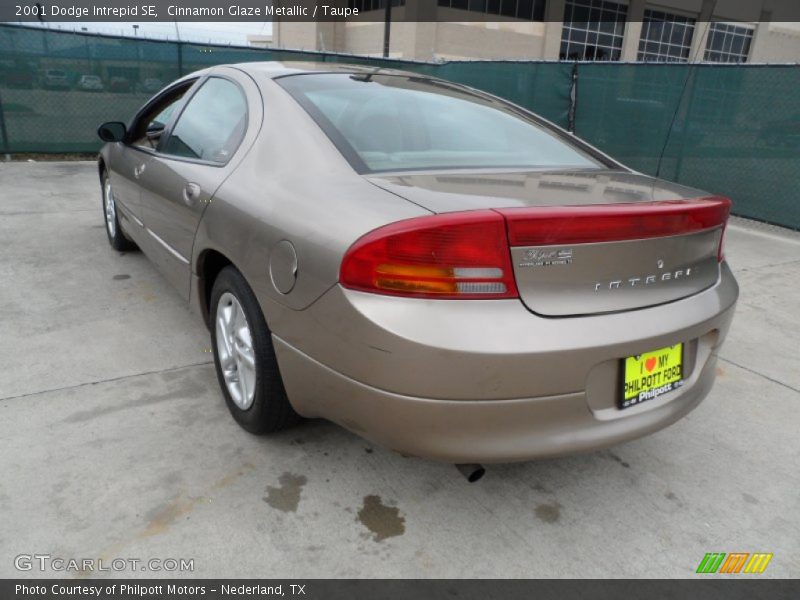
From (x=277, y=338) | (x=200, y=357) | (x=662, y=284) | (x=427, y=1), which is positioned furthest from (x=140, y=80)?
(x=427, y=1)

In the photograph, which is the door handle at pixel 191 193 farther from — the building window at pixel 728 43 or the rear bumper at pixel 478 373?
the building window at pixel 728 43

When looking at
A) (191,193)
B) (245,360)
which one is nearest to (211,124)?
(191,193)

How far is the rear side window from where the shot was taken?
267 centimetres

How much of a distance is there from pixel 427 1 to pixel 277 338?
30.0 m

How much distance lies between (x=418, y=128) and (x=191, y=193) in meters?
1.06

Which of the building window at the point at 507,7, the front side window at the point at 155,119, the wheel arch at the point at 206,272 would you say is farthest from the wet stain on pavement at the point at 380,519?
the building window at the point at 507,7

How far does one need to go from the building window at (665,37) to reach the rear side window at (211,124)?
1513 inches

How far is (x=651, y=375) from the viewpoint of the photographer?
6.34 feet

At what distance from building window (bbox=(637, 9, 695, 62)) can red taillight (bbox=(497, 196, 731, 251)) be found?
1539 inches

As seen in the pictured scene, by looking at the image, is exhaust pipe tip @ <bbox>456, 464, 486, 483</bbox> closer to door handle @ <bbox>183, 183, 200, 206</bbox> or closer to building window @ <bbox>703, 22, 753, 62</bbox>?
door handle @ <bbox>183, 183, 200, 206</bbox>

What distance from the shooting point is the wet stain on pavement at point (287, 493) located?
2.11m

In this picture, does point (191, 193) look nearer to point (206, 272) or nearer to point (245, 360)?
point (206, 272)
